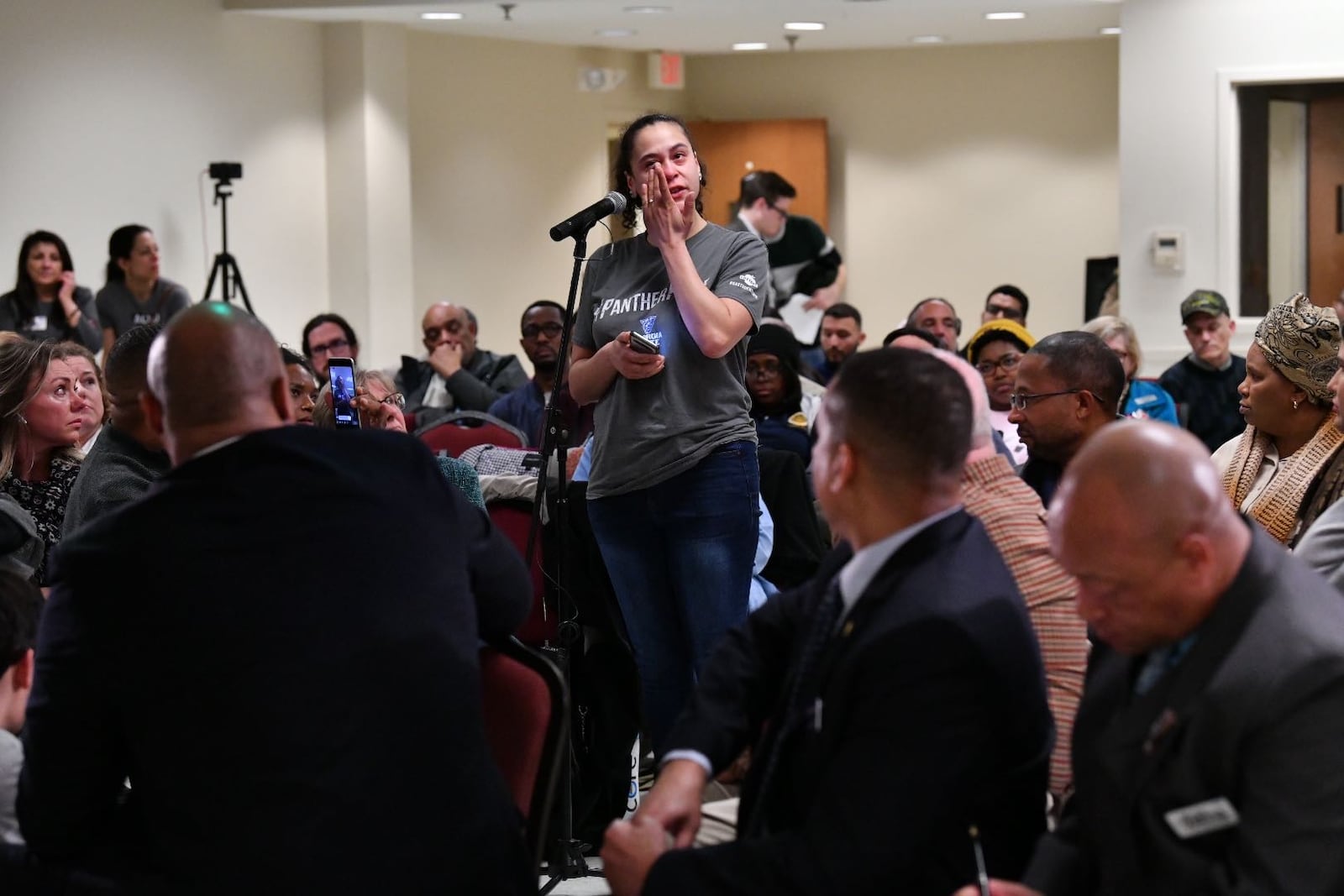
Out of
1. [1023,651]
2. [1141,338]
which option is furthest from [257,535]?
[1141,338]

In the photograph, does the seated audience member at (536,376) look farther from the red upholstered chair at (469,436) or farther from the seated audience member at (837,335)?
the seated audience member at (837,335)

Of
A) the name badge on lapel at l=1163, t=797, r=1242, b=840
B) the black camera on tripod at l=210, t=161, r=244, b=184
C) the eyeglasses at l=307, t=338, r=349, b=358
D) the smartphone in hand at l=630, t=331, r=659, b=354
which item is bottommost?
the name badge on lapel at l=1163, t=797, r=1242, b=840

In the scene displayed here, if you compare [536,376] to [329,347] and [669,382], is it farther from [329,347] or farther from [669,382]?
[669,382]

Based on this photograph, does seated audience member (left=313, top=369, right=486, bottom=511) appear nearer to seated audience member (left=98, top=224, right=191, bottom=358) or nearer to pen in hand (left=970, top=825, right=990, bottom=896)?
pen in hand (left=970, top=825, right=990, bottom=896)

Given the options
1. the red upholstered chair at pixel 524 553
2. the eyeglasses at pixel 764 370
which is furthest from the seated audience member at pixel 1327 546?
the eyeglasses at pixel 764 370

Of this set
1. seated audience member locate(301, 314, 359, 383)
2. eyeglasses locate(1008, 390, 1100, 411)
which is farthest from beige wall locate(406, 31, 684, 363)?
eyeglasses locate(1008, 390, 1100, 411)

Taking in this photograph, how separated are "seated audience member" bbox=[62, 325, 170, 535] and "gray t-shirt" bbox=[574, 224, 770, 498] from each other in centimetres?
81

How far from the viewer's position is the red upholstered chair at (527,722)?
2041 mm

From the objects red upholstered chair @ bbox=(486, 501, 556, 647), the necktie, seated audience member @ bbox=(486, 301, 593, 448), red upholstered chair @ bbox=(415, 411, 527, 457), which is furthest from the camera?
seated audience member @ bbox=(486, 301, 593, 448)

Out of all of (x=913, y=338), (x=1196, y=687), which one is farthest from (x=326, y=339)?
(x=1196, y=687)

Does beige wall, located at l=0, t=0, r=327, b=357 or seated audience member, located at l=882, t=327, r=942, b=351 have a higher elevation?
beige wall, located at l=0, t=0, r=327, b=357

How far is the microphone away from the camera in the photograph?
3193 millimetres

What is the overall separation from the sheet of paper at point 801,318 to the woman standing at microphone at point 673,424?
4654 mm

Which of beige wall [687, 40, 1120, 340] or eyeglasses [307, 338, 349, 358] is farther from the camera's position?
beige wall [687, 40, 1120, 340]
